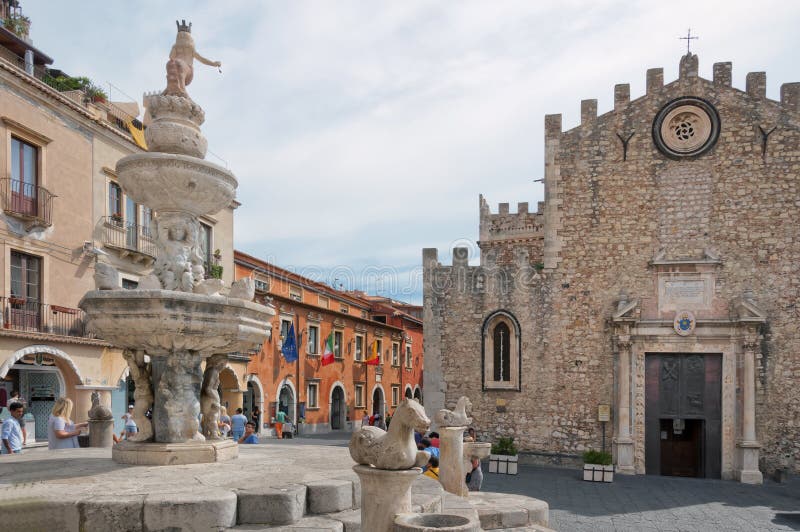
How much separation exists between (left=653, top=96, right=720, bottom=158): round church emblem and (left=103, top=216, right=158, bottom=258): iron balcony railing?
592 inches

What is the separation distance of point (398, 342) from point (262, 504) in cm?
3985

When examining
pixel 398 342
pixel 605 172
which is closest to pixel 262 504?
pixel 605 172

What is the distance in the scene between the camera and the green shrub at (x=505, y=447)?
1742 cm

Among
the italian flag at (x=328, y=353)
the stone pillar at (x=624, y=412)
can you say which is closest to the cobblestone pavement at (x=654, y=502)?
the stone pillar at (x=624, y=412)

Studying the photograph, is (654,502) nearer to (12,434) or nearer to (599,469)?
(599,469)

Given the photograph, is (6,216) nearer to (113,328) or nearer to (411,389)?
(113,328)

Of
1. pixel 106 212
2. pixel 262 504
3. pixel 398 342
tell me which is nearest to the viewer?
pixel 262 504

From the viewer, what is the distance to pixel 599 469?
1611cm

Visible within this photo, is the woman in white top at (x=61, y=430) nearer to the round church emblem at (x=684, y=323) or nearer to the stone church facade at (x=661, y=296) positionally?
the stone church facade at (x=661, y=296)

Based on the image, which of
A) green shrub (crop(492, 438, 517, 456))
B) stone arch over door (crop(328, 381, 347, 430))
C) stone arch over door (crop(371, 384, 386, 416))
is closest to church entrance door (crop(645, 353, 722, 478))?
green shrub (crop(492, 438, 517, 456))

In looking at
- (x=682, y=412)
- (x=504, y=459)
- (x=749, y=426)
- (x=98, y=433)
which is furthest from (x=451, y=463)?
(x=749, y=426)

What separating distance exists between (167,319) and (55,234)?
1458cm

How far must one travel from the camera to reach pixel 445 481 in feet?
29.2

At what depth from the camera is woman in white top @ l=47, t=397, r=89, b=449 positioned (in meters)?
9.01
